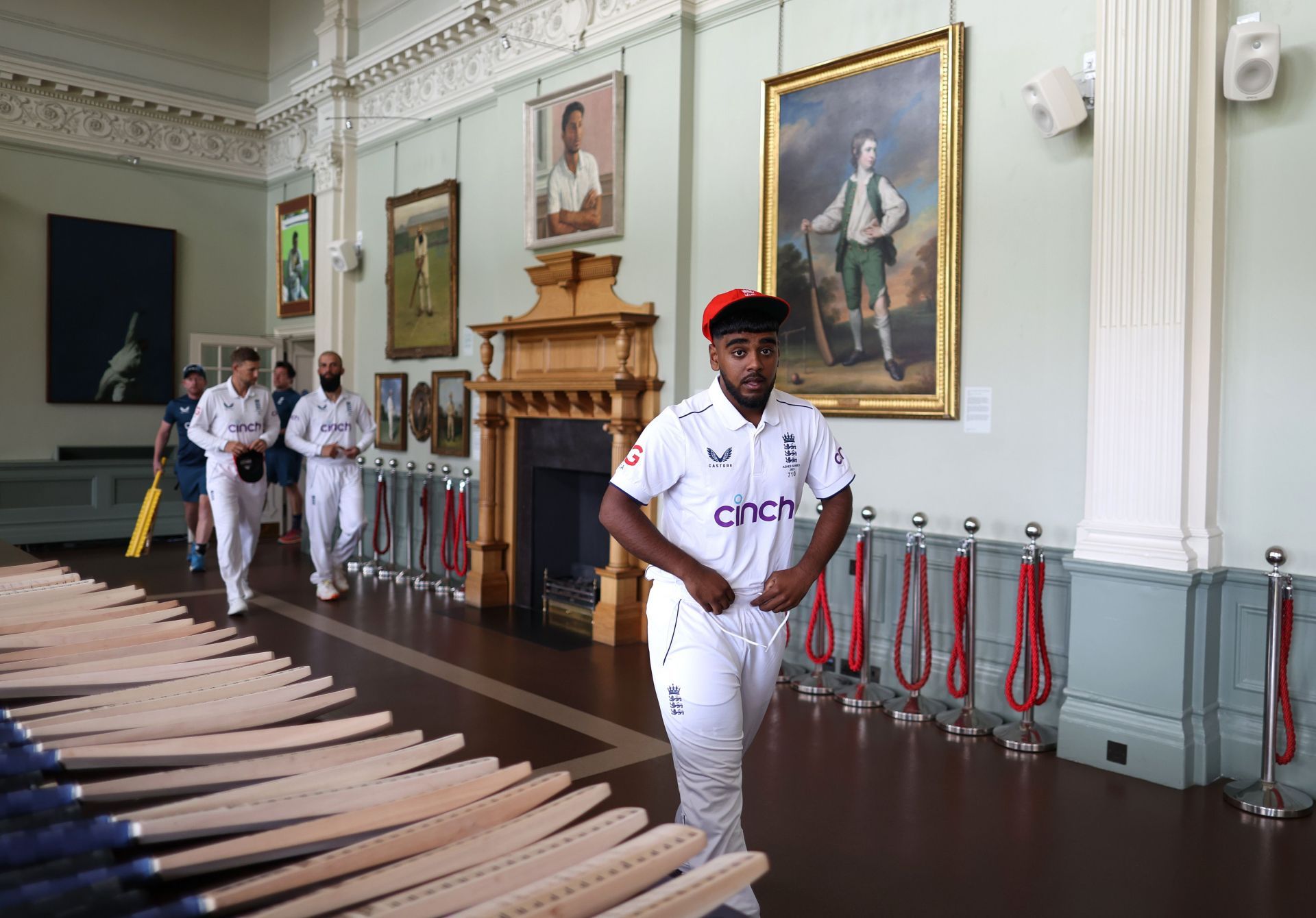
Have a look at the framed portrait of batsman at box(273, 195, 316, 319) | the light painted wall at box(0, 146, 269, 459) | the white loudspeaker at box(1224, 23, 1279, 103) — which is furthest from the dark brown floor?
the light painted wall at box(0, 146, 269, 459)

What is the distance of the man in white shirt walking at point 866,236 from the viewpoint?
18.6 feet

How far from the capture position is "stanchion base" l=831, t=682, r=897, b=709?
542 centimetres

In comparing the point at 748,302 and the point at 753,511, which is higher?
the point at 748,302

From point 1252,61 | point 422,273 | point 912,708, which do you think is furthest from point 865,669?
point 422,273

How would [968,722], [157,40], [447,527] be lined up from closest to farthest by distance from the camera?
[968,722], [447,527], [157,40]

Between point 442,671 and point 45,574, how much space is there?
10.1ft

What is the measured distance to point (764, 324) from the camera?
2844mm

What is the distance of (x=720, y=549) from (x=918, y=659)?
2.91 m

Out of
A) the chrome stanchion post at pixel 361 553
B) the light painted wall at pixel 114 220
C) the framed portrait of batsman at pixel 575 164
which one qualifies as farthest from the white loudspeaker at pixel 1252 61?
the light painted wall at pixel 114 220

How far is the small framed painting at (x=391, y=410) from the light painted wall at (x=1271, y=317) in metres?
7.55

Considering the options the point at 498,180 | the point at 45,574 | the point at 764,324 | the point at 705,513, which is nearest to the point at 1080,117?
the point at 764,324

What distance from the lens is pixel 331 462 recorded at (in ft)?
26.9

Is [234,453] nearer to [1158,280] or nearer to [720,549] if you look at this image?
[720,549]

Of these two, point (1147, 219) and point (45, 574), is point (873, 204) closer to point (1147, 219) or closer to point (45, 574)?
point (1147, 219)
